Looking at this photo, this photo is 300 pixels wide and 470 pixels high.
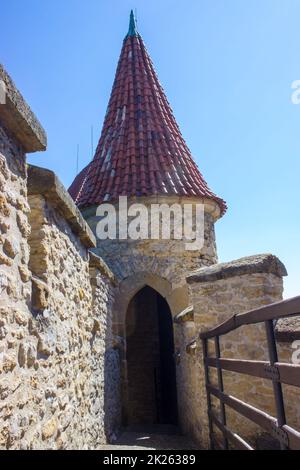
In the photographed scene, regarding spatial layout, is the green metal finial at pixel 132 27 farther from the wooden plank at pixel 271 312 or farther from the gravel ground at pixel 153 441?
the wooden plank at pixel 271 312

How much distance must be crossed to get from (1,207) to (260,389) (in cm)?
372

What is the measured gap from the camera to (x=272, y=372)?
2.22 m

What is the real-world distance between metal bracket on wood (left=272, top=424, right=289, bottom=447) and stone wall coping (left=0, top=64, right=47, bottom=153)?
2.15 m

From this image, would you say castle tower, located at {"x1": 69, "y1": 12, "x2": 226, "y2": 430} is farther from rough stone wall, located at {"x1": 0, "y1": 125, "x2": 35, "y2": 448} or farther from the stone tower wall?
rough stone wall, located at {"x1": 0, "y1": 125, "x2": 35, "y2": 448}

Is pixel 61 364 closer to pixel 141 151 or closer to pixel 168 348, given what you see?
pixel 141 151

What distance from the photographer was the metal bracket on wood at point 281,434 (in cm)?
208

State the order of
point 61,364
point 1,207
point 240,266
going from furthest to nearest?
point 240,266, point 61,364, point 1,207

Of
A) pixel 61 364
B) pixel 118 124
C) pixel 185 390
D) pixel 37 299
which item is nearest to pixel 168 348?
pixel 185 390

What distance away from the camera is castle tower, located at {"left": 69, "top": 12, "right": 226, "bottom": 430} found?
733cm

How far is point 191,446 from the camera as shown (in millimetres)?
5184

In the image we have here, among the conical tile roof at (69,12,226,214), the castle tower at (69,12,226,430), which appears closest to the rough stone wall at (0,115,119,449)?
the castle tower at (69,12,226,430)

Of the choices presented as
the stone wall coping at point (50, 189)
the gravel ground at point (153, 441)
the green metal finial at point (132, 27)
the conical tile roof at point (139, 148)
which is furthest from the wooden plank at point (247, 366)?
the green metal finial at point (132, 27)

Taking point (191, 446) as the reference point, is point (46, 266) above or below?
above

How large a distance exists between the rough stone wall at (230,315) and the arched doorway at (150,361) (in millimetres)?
4282
